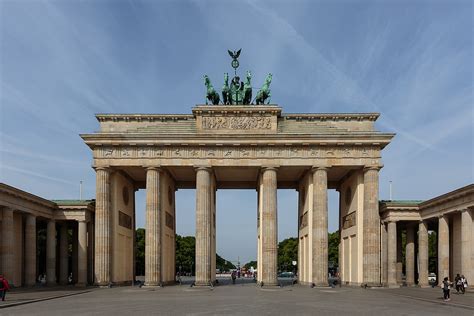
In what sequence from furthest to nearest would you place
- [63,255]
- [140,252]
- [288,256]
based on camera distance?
[288,256], [140,252], [63,255]

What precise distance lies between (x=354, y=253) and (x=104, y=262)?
1004 inches

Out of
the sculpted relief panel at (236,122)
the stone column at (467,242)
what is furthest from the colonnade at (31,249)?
the stone column at (467,242)

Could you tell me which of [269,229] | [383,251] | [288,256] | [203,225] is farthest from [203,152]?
[288,256]

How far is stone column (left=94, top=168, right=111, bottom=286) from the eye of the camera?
49188 millimetres

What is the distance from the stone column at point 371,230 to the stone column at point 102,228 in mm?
25452

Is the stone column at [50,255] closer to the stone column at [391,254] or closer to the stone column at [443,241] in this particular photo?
the stone column at [391,254]

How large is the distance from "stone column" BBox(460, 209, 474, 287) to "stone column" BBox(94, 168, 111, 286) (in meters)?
33.1

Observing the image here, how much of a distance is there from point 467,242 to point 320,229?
520 inches

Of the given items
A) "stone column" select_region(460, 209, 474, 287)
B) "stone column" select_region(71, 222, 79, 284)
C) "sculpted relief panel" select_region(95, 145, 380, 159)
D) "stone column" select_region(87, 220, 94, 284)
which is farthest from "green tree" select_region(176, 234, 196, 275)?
"stone column" select_region(460, 209, 474, 287)

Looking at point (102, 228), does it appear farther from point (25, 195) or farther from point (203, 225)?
point (203, 225)

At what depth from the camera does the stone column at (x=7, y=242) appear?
44.0 m

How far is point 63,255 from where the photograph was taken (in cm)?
5819

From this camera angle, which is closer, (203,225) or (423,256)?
(203,225)

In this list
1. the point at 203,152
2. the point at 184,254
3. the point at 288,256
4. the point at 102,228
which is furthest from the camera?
the point at 288,256
